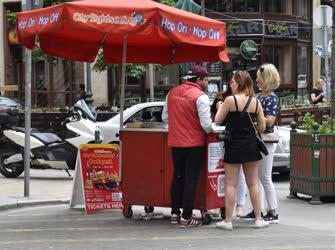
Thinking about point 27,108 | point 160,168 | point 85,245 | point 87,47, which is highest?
point 87,47

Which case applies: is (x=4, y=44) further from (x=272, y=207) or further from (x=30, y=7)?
(x=272, y=207)

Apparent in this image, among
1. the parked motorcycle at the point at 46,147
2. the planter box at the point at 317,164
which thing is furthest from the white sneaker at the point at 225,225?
the parked motorcycle at the point at 46,147

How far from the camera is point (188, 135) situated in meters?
7.76

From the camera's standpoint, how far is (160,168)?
27.0ft

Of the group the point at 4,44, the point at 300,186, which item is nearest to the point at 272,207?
the point at 300,186

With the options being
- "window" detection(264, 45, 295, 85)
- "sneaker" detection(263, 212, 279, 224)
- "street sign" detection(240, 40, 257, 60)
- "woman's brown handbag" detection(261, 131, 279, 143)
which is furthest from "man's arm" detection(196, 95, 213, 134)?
"window" detection(264, 45, 295, 85)

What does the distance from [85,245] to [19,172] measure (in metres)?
6.40

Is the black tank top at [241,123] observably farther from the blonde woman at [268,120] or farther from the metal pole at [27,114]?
the metal pole at [27,114]

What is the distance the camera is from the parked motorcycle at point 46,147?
41.6ft

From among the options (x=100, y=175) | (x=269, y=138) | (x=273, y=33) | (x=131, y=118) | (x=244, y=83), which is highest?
(x=273, y=33)

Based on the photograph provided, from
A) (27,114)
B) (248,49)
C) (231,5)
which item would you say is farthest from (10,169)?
(231,5)

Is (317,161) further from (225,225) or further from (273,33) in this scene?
(273,33)

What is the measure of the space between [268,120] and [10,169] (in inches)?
267

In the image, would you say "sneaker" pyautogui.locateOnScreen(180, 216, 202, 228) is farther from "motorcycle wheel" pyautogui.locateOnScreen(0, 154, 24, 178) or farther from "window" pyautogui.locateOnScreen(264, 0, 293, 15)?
Result: "window" pyautogui.locateOnScreen(264, 0, 293, 15)
